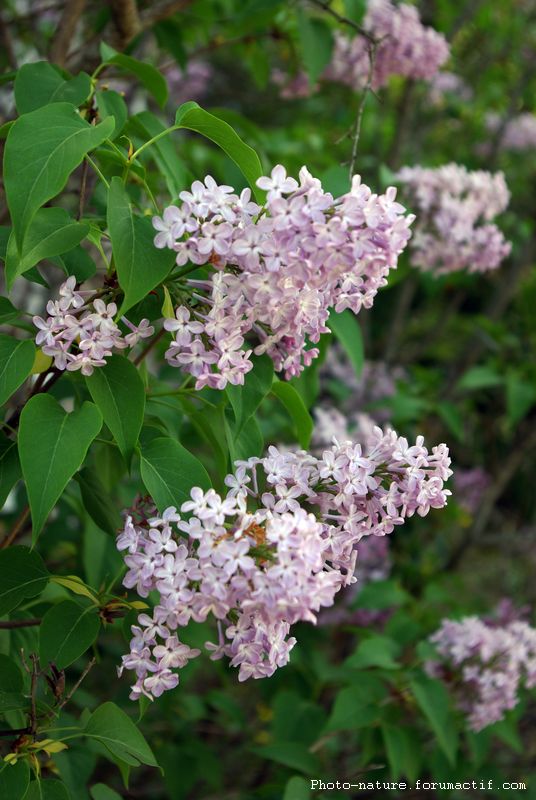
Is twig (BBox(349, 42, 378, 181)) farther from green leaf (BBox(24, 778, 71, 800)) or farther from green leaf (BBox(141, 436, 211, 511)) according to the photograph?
green leaf (BBox(24, 778, 71, 800))

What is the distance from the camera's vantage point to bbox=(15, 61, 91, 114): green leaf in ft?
3.58

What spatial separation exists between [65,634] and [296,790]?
2.20 ft

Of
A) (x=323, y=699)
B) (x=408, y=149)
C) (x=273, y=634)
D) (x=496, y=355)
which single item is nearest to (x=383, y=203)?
(x=273, y=634)

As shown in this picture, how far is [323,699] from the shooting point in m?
2.38

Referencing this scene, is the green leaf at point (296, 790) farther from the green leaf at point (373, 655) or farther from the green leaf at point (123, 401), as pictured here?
the green leaf at point (123, 401)

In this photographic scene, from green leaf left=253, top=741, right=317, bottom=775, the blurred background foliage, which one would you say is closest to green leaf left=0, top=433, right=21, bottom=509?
the blurred background foliage

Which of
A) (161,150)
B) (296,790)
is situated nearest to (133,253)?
(161,150)

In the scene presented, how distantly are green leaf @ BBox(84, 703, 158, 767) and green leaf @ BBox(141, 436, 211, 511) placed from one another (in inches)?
10.7

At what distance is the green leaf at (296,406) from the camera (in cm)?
109

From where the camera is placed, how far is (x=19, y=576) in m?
1.02

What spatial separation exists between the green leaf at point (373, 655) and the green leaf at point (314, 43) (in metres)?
1.16

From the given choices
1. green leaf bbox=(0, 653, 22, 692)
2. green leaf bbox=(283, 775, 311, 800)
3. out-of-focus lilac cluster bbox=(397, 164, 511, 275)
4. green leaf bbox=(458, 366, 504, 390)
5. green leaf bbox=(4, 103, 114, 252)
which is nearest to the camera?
green leaf bbox=(4, 103, 114, 252)

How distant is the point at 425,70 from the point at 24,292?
4.40ft

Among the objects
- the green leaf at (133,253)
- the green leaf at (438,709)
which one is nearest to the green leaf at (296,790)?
the green leaf at (438,709)
